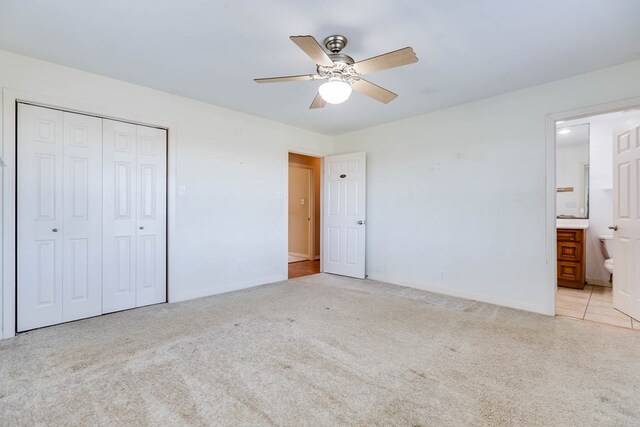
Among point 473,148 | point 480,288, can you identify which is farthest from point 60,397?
point 473,148

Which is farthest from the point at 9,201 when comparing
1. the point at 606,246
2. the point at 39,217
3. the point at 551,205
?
the point at 606,246

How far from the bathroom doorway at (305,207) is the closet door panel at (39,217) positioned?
14.0 feet

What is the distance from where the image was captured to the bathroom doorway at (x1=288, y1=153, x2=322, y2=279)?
22.7ft

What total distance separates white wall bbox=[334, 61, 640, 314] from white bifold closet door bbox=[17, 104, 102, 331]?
11.8ft

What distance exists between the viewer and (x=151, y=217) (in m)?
3.52

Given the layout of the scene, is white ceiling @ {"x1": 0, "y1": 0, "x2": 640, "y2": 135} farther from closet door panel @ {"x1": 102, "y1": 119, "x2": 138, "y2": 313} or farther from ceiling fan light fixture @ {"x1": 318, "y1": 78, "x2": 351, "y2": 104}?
closet door panel @ {"x1": 102, "y1": 119, "x2": 138, "y2": 313}

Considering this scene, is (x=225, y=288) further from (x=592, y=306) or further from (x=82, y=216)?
(x=592, y=306)

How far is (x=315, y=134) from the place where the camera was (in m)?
5.30

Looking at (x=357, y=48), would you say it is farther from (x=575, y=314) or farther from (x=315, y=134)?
(x=575, y=314)

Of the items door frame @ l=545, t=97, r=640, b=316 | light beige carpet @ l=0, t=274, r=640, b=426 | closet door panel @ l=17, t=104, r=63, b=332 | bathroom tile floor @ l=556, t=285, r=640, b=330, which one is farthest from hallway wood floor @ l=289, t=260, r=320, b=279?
bathroom tile floor @ l=556, t=285, r=640, b=330

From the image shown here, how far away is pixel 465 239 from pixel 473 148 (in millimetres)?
1141

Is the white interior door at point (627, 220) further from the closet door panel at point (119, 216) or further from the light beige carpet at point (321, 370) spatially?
the closet door panel at point (119, 216)

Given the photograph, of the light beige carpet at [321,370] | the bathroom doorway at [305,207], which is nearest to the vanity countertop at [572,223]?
the light beige carpet at [321,370]

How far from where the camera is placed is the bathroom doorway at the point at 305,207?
6934 millimetres
